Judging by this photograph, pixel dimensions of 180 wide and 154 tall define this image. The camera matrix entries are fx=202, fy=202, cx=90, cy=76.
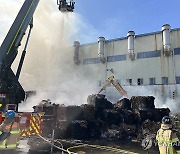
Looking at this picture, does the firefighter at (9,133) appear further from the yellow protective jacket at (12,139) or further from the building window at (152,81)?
the building window at (152,81)

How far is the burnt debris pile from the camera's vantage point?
37.7ft

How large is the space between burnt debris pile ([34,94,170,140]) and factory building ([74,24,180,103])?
11.1m

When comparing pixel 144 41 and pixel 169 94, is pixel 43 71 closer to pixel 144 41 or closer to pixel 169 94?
pixel 144 41

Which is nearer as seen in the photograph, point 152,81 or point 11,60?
point 11,60

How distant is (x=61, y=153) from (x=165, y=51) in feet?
77.6

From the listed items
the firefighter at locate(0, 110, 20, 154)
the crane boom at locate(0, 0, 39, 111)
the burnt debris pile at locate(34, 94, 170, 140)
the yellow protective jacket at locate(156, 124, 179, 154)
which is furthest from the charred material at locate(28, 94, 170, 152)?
the yellow protective jacket at locate(156, 124, 179, 154)

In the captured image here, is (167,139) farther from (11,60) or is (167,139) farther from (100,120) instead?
(11,60)

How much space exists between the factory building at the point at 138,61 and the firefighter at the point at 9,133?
73.7 feet

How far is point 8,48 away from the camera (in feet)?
38.5

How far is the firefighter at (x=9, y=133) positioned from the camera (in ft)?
13.4

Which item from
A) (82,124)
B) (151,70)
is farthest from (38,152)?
(151,70)

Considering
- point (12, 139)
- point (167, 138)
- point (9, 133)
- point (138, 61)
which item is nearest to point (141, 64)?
point (138, 61)

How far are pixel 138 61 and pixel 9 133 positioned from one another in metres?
26.9

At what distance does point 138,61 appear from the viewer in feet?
96.3
